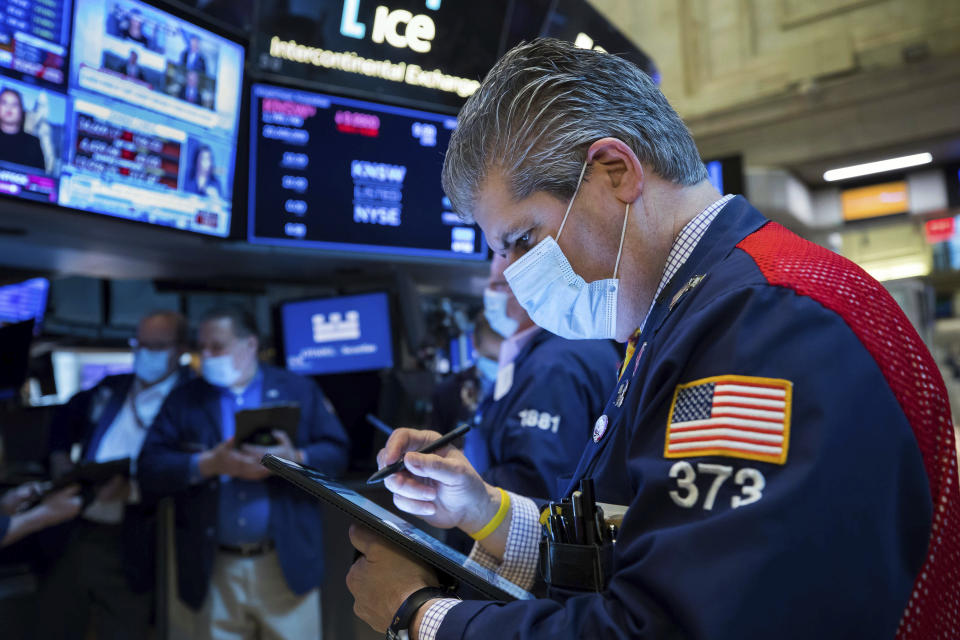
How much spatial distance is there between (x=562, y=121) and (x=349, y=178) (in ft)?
7.94

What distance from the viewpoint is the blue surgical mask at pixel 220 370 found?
3504mm

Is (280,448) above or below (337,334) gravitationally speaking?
below

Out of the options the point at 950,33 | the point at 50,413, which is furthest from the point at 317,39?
the point at 950,33

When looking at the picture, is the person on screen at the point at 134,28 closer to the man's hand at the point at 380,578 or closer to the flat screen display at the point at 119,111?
the flat screen display at the point at 119,111

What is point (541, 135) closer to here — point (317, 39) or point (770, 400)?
point (770, 400)

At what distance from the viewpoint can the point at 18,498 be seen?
3.05 meters

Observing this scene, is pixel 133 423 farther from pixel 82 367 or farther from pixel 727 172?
pixel 727 172

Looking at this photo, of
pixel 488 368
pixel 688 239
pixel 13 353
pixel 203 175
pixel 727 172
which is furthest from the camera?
pixel 727 172

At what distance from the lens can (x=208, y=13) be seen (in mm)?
2973

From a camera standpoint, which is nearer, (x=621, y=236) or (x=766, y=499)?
(x=766, y=499)

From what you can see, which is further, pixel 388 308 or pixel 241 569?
pixel 388 308

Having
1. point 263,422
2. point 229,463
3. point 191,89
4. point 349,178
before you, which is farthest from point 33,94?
point 229,463

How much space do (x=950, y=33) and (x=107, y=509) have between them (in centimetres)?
686

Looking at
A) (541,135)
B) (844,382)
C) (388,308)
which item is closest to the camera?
(844,382)
